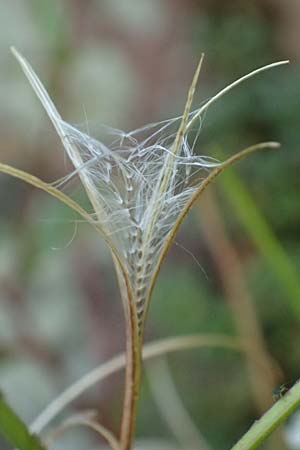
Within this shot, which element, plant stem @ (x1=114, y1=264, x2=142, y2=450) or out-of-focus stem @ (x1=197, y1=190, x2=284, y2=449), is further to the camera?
out-of-focus stem @ (x1=197, y1=190, x2=284, y2=449)

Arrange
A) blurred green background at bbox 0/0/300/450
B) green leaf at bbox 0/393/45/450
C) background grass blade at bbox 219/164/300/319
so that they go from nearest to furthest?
green leaf at bbox 0/393/45/450, background grass blade at bbox 219/164/300/319, blurred green background at bbox 0/0/300/450

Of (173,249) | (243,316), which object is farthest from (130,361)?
(173,249)

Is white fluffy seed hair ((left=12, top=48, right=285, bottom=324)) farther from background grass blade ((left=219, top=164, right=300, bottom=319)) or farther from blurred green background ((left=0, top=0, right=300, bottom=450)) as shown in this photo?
blurred green background ((left=0, top=0, right=300, bottom=450))

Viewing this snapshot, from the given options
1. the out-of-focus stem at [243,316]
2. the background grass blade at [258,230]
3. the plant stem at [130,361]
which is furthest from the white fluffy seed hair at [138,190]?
the out-of-focus stem at [243,316]

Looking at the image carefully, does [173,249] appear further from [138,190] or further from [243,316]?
[138,190]

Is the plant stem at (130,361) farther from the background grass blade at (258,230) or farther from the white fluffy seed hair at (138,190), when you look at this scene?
the background grass blade at (258,230)

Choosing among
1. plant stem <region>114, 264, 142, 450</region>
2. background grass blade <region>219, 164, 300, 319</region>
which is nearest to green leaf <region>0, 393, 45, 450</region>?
plant stem <region>114, 264, 142, 450</region>

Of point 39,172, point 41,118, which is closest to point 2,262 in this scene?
point 41,118

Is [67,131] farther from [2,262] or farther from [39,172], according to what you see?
[39,172]
